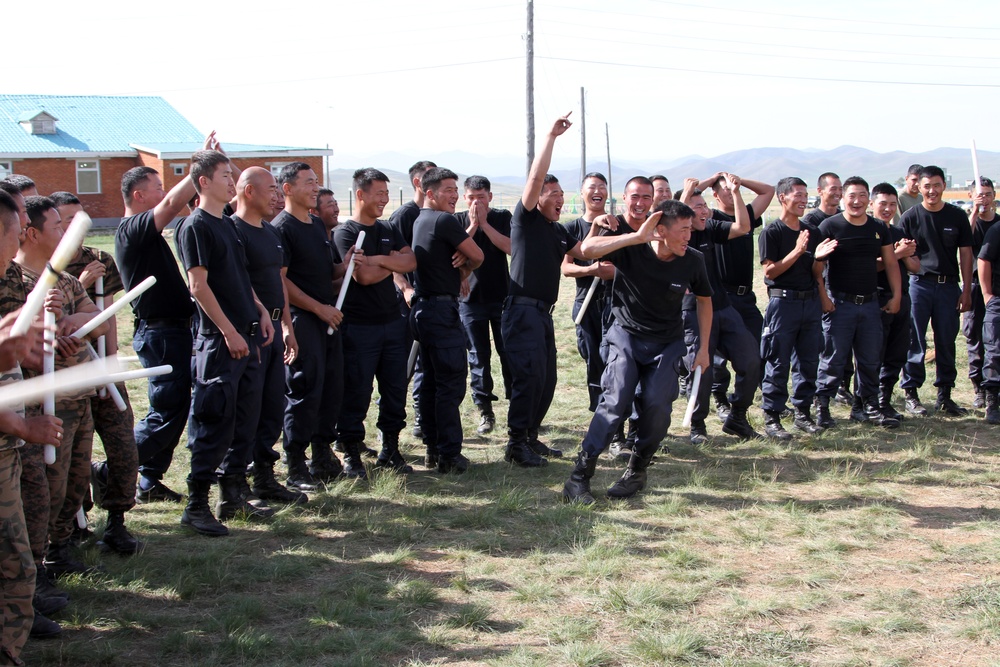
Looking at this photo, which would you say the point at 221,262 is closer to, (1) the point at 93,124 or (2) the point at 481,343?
(2) the point at 481,343

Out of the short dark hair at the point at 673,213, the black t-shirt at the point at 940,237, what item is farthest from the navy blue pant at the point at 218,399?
the black t-shirt at the point at 940,237

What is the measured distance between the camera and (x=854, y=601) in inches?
196

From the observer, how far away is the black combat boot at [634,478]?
6820mm

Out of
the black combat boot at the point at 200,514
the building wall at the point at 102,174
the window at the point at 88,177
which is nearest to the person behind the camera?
the black combat boot at the point at 200,514

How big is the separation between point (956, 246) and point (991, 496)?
3347 mm

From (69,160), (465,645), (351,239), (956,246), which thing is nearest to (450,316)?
(351,239)

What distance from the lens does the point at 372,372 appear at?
740 cm

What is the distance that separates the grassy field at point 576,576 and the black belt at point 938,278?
231cm

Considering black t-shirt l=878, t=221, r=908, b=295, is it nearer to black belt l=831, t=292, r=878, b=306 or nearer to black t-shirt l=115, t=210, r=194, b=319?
black belt l=831, t=292, r=878, b=306

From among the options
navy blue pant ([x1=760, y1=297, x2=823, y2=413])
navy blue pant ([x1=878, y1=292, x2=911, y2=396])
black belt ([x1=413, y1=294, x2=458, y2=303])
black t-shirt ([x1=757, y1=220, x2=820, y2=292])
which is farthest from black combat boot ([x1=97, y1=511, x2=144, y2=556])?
navy blue pant ([x1=878, y1=292, x2=911, y2=396])

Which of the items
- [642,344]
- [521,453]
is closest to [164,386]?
[521,453]

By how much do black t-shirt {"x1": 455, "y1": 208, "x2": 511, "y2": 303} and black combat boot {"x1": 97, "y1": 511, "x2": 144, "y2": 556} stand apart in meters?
4.00

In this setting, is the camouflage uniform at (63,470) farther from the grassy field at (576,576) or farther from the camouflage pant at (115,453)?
the grassy field at (576,576)

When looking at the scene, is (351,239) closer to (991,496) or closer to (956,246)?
(991,496)
